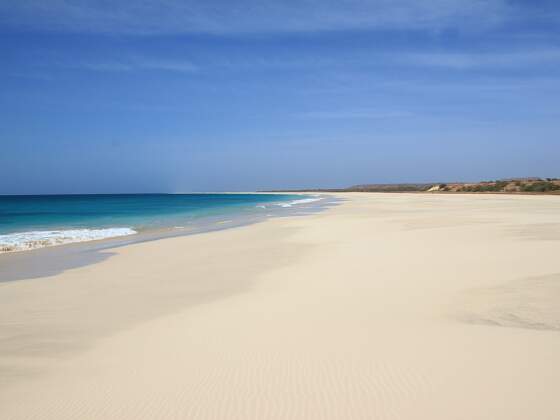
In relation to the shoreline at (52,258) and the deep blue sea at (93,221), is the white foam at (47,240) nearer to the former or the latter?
the deep blue sea at (93,221)

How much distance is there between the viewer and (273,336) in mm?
5340

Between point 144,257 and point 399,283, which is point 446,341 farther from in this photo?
point 144,257

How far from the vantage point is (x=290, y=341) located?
203 inches

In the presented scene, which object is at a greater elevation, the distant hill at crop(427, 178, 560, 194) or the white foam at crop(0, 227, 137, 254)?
the distant hill at crop(427, 178, 560, 194)

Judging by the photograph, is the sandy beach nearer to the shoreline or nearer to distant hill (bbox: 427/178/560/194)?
the shoreline

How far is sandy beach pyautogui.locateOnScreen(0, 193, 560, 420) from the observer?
374 cm

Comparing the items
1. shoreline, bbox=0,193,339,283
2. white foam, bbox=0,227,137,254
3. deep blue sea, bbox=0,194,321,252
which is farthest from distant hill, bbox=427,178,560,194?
shoreline, bbox=0,193,339,283

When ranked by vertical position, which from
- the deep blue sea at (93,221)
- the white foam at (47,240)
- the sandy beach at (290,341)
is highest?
the sandy beach at (290,341)

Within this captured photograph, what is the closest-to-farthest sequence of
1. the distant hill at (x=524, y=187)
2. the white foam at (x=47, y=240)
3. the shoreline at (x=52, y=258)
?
the shoreline at (x=52, y=258) → the white foam at (x=47, y=240) → the distant hill at (x=524, y=187)

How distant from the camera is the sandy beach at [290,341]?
374 centimetres

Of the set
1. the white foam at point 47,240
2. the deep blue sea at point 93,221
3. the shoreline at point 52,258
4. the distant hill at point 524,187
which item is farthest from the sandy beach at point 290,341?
the distant hill at point 524,187

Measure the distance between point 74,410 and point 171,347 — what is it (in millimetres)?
1458

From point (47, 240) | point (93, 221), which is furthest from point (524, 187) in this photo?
point (47, 240)

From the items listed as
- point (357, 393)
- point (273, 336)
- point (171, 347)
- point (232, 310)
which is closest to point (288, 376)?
point (357, 393)
